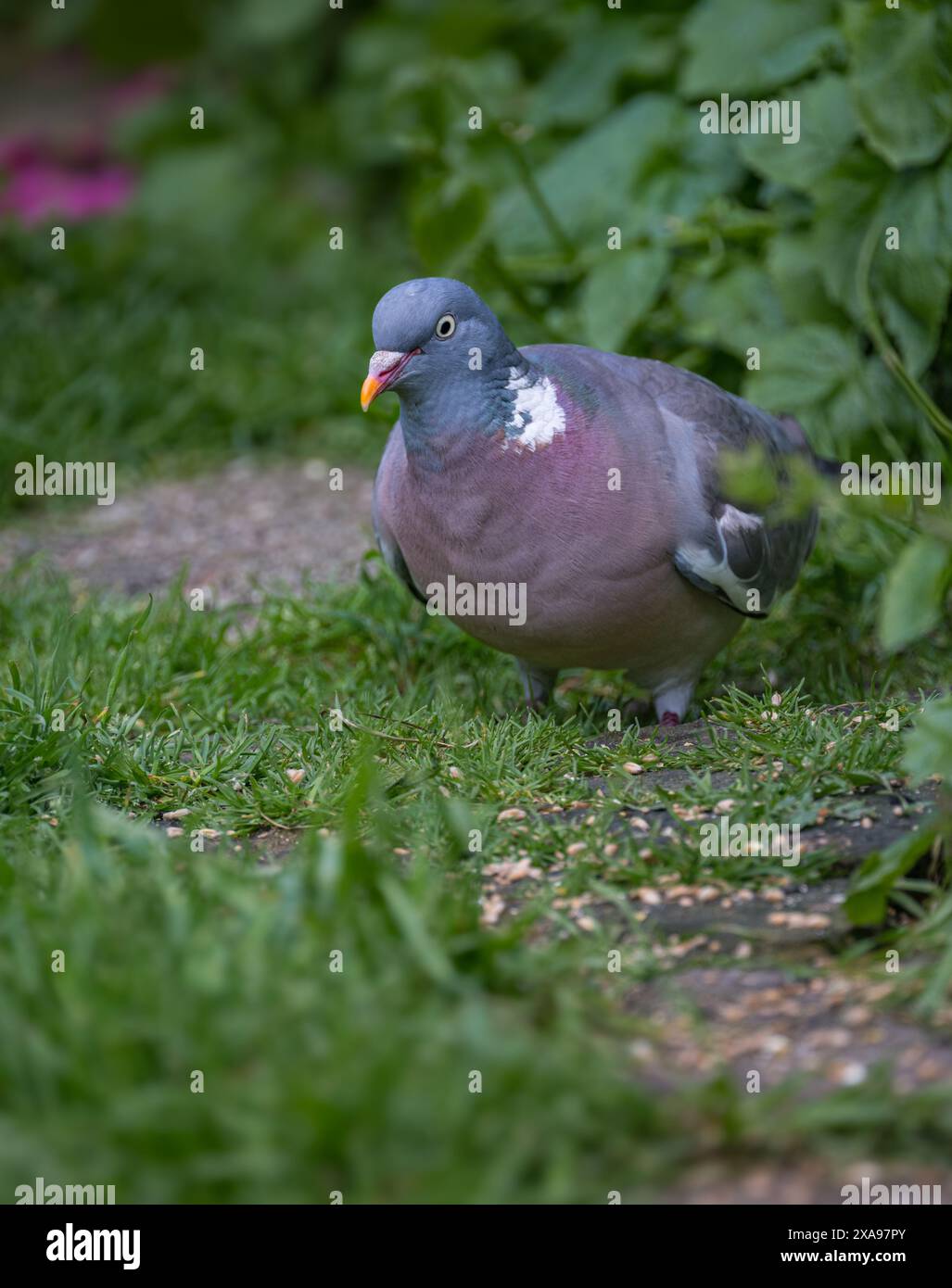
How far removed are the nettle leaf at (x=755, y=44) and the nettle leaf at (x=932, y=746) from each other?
11.7 ft

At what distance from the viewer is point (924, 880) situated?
→ 3285 mm

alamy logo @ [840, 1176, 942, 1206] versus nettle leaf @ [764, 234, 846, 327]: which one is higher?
nettle leaf @ [764, 234, 846, 327]

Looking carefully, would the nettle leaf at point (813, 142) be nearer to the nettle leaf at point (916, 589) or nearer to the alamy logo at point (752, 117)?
the alamy logo at point (752, 117)

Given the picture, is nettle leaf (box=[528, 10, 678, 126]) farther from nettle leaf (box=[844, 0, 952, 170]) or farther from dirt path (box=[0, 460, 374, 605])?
dirt path (box=[0, 460, 374, 605])

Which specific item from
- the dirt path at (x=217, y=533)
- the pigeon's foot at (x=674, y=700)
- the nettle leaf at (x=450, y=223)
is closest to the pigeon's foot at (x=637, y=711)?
the pigeon's foot at (x=674, y=700)

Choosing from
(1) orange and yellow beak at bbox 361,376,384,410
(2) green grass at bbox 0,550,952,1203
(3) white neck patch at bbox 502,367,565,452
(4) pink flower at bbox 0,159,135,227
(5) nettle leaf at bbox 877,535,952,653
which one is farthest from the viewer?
(4) pink flower at bbox 0,159,135,227

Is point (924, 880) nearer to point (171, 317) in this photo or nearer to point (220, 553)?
point (220, 553)

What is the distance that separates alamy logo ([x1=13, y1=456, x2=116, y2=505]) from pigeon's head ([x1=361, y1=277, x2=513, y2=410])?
9.86 feet

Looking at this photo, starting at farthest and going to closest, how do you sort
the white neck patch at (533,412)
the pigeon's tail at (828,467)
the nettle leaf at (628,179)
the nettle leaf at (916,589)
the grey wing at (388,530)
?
1. the nettle leaf at (628,179)
2. the pigeon's tail at (828,467)
3. the grey wing at (388,530)
4. the white neck patch at (533,412)
5. the nettle leaf at (916,589)

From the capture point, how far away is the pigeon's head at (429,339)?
3.87m

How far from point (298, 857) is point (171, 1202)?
98cm

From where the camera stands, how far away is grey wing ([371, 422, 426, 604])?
4325 millimetres

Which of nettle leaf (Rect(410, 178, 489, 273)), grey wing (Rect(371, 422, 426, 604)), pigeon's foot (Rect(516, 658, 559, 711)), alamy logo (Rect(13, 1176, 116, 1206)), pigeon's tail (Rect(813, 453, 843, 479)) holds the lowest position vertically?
alamy logo (Rect(13, 1176, 116, 1206))

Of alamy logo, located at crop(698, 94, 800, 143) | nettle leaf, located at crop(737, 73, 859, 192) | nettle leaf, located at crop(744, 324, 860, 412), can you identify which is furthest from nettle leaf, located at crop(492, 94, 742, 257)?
nettle leaf, located at crop(744, 324, 860, 412)
